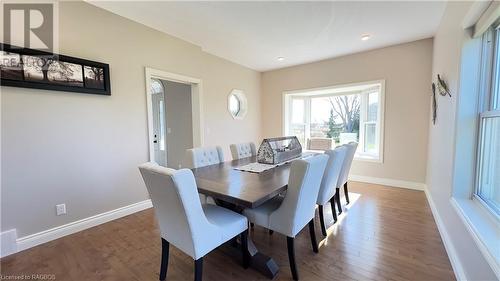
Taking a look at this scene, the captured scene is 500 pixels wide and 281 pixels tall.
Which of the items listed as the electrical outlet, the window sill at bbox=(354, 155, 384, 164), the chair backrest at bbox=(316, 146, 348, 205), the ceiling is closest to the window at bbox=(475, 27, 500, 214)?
the chair backrest at bbox=(316, 146, 348, 205)

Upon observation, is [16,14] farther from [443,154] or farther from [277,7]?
[443,154]

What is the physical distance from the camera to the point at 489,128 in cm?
158

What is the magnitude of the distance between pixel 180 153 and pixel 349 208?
3430mm

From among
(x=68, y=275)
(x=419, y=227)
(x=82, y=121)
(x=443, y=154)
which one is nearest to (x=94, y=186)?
(x=82, y=121)

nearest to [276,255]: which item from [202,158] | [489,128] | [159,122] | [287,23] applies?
[202,158]

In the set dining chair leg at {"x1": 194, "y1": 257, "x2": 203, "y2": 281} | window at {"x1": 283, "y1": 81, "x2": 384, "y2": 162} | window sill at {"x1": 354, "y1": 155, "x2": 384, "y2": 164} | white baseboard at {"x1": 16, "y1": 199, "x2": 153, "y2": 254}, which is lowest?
white baseboard at {"x1": 16, "y1": 199, "x2": 153, "y2": 254}

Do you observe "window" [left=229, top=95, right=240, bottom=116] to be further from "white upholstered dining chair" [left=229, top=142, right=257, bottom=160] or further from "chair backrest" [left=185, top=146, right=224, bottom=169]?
"chair backrest" [left=185, top=146, right=224, bottom=169]

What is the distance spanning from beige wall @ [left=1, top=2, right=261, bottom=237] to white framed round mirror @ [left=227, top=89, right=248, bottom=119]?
1.45 meters

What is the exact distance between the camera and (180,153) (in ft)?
15.4

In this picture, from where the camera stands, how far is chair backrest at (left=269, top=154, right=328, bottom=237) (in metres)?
1.57

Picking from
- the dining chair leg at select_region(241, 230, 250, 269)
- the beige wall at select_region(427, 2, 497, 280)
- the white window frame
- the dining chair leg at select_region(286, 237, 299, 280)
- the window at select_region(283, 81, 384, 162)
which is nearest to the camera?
the beige wall at select_region(427, 2, 497, 280)

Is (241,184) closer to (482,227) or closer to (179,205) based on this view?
(179,205)

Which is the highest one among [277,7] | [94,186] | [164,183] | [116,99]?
[277,7]

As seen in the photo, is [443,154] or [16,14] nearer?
[16,14]
